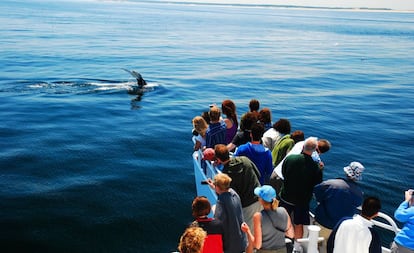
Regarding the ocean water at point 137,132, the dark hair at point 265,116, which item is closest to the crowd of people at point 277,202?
the dark hair at point 265,116

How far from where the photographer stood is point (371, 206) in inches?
223

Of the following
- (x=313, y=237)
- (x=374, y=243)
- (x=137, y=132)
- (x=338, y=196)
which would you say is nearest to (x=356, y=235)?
(x=374, y=243)

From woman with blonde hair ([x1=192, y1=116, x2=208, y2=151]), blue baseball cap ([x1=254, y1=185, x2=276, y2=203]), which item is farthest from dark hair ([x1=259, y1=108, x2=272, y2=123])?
blue baseball cap ([x1=254, y1=185, x2=276, y2=203])

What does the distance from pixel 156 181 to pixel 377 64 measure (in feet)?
148

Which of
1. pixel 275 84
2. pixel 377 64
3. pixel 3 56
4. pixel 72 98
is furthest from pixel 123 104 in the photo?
pixel 377 64

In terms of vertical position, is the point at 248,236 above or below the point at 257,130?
below

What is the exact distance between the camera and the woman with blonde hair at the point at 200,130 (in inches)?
376

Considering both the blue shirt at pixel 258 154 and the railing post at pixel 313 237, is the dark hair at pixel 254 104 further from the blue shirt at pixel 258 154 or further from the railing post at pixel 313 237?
the railing post at pixel 313 237

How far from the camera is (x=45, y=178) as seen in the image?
13.6 metres

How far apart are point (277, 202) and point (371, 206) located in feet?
4.67

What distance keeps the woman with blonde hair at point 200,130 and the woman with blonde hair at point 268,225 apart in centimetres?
375

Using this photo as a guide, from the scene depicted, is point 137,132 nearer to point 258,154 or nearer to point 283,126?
point 283,126

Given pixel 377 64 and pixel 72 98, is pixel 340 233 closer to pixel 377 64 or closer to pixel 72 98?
pixel 72 98

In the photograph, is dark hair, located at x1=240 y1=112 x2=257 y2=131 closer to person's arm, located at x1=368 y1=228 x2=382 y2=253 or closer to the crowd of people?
the crowd of people
